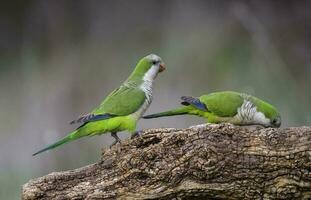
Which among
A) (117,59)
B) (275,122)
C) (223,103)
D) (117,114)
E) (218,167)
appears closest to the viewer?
(218,167)

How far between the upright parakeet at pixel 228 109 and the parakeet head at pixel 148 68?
17 cm

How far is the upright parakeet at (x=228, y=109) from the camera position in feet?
9.30

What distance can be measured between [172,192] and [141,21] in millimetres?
1680

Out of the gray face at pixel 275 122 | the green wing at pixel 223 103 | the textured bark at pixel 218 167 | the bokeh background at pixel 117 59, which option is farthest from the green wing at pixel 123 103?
the bokeh background at pixel 117 59

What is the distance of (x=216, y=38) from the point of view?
3.59 m

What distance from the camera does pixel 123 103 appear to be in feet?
8.75

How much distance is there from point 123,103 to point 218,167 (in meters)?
0.64

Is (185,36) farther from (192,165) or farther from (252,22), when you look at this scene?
(192,165)

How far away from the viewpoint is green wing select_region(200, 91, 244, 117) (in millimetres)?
2828

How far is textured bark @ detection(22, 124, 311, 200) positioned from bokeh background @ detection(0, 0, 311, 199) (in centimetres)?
138

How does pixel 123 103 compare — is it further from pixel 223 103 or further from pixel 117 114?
pixel 223 103

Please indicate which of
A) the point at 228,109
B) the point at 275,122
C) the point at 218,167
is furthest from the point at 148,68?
the point at 218,167

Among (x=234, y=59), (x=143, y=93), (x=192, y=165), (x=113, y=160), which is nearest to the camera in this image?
(x=192, y=165)

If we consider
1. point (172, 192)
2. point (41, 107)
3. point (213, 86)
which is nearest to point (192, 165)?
point (172, 192)
